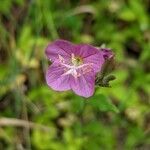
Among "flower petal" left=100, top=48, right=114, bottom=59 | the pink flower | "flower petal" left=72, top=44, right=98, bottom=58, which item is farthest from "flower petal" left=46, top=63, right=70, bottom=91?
"flower petal" left=100, top=48, right=114, bottom=59

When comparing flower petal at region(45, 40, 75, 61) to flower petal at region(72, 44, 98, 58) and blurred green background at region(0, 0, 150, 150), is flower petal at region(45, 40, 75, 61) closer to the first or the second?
flower petal at region(72, 44, 98, 58)

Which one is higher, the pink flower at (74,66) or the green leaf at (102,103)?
the pink flower at (74,66)

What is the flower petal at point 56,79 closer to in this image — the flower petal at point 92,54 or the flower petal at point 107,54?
the flower petal at point 92,54

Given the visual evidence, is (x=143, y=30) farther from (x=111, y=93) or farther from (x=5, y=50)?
(x=5, y=50)

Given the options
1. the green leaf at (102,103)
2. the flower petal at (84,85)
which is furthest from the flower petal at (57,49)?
the green leaf at (102,103)

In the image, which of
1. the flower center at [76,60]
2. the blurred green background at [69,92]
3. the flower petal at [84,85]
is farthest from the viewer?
the blurred green background at [69,92]

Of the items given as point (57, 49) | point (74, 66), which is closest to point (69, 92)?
point (74, 66)

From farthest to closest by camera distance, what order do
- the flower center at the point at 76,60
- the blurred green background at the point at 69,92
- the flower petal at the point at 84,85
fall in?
the blurred green background at the point at 69,92 → the flower center at the point at 76,60 → the flower petal at the point at 84,85
